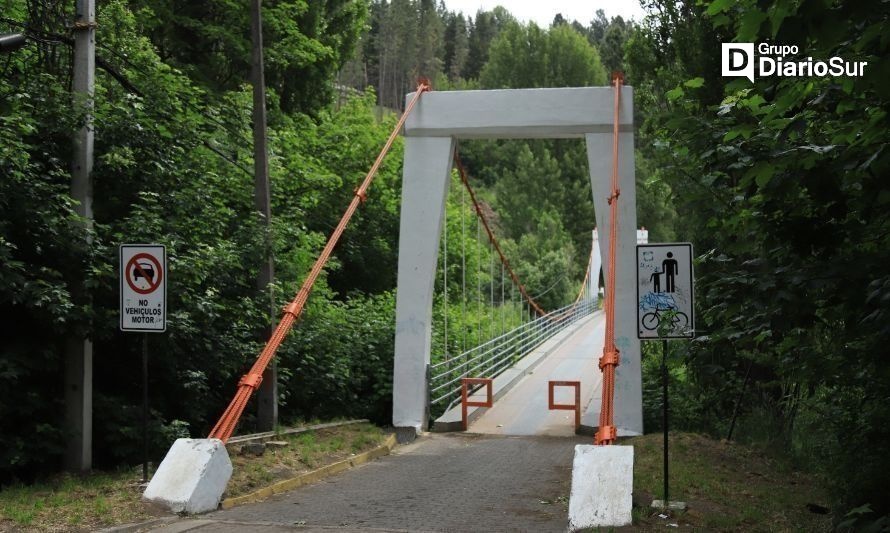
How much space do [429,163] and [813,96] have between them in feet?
31.8

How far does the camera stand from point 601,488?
8.06 metres

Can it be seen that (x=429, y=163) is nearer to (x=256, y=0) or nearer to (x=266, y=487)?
(x=256, y=0)

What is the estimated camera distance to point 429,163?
1641cm

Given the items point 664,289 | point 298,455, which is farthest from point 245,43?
point 664,289

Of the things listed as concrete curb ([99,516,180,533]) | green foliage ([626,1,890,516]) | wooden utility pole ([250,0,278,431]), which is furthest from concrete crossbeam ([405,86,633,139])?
concrete curb ([99,516,180,533])

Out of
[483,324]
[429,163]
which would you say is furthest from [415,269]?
[483,324]

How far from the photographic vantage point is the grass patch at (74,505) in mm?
7648

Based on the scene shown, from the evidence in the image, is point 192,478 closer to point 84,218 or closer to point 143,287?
point 143,287

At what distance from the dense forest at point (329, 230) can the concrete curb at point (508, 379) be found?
1.38 meters

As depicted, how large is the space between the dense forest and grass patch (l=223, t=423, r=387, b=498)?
116 centimetres

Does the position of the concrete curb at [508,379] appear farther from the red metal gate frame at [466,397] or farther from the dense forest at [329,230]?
the dense forest at [329,230]

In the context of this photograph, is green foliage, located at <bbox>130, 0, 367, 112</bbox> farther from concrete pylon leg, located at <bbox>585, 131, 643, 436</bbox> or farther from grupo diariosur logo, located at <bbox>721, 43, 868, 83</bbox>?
grupo diariosur logo, located at <bbox>721, 43, 868, 83</bbox>

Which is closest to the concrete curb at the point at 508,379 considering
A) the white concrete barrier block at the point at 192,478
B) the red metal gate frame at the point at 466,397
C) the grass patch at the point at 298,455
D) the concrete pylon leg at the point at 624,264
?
the red metal gate frame at the point at 466,397

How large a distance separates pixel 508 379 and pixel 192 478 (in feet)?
50.8
